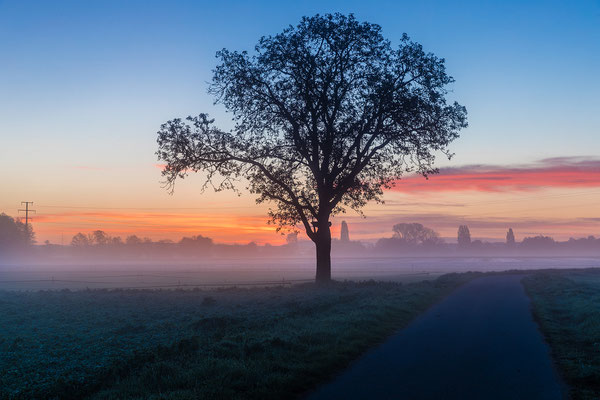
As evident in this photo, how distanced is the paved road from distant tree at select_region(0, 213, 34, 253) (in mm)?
194275

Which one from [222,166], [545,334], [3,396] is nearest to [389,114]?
[222,166]

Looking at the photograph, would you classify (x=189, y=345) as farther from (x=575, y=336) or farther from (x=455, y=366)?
(x=575, y=336)

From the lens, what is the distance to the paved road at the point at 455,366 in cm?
880

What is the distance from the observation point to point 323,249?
1312 inches

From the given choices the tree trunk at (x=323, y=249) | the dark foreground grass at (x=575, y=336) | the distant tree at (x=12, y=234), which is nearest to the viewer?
the dark foreground grass at (x=575, y=336)

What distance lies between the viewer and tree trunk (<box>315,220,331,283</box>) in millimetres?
32969

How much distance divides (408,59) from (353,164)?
333 inches

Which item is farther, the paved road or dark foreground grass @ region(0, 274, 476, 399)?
dark foreground grass @ region(0, 274, 476, 399)

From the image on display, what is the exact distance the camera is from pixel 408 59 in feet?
106

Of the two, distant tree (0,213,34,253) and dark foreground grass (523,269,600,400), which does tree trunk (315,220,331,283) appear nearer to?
dark foreground grass (523,269,600,400)

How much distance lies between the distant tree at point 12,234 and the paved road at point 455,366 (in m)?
194

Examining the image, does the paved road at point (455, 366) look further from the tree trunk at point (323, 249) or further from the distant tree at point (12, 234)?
the distant tree at point (12, 234)

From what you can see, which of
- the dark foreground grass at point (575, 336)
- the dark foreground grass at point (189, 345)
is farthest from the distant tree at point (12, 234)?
the dark foreground grass at point (575, 336)

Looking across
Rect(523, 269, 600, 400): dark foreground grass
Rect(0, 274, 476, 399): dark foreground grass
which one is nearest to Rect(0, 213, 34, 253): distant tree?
Rect(0, 274, 476, 399): dark foreground grass
